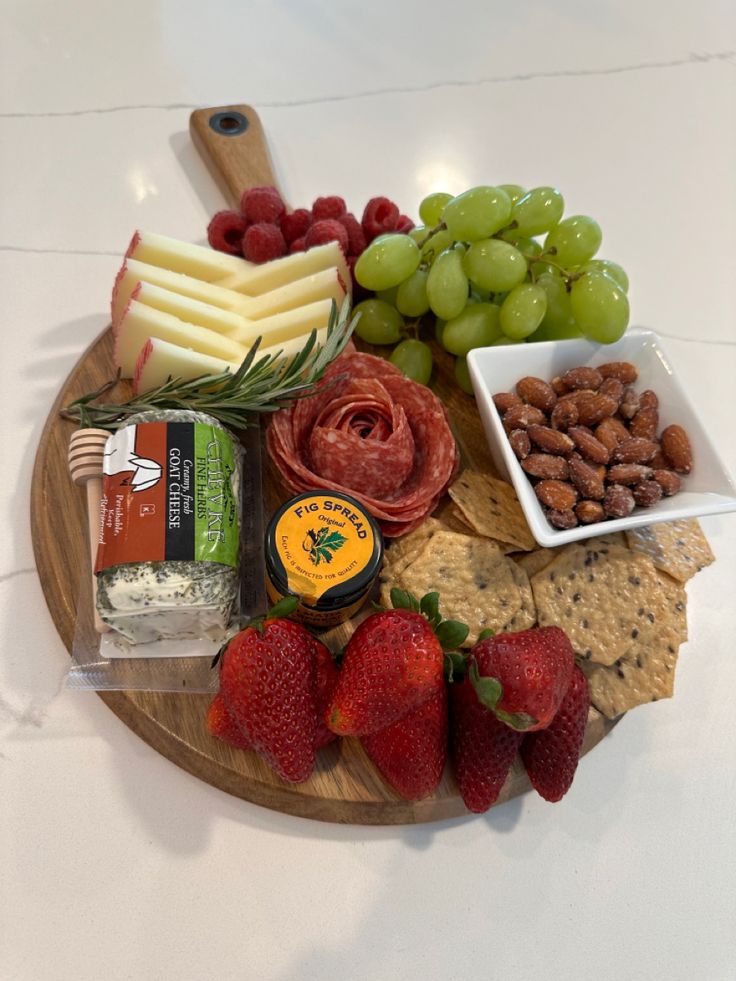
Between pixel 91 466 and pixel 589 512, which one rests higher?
pixel 91 466

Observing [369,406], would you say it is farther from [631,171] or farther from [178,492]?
[631,171]

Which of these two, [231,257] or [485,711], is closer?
[485,711]

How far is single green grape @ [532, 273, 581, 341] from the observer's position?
123cm

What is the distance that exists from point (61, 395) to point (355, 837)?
2.77ft

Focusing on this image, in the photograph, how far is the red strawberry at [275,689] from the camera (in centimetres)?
85

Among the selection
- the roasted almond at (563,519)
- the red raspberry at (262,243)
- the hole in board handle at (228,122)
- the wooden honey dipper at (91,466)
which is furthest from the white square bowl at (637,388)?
the hole in board handle at (228,122)

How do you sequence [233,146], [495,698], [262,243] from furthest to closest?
[233,146], [262,243], [495,698]

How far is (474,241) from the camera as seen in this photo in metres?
1.17

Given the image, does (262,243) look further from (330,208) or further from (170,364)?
(170,364)

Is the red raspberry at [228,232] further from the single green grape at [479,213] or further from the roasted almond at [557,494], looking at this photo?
→ the roasted almond at [557,494]

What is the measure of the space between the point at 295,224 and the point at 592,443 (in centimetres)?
68

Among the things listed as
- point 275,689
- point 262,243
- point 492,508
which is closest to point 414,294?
point 262,243

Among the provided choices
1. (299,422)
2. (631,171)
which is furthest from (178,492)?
(631,171)

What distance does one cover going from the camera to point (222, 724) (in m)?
0.94
